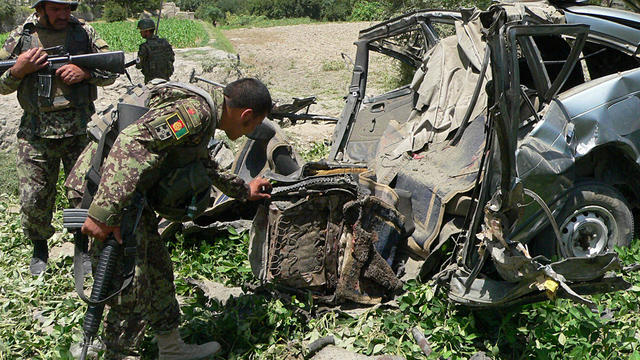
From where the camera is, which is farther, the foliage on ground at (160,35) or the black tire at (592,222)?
the foliage on ground at (160,35)

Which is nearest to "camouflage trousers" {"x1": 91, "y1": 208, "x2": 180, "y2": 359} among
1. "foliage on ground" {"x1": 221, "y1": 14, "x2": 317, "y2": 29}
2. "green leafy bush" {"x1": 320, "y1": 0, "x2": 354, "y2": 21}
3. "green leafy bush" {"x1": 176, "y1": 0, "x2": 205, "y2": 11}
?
"foliage on ground" {"x1": 221, "y1": 14, "x2": 317, "y2": 29}

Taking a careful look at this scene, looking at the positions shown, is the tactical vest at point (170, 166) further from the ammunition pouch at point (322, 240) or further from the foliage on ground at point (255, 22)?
the foliage on ground at point (255, 22)

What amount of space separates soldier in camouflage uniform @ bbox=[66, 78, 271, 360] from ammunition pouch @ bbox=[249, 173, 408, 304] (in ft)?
0.79

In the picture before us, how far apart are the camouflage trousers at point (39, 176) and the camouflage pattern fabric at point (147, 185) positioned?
163 cm

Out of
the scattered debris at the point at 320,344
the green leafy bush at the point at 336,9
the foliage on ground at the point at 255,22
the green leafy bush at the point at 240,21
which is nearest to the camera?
the scattered debris at the point at 320,344

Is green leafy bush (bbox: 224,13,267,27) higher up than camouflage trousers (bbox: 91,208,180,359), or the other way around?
camouflage trousers (bbox: 91,208,180,359)

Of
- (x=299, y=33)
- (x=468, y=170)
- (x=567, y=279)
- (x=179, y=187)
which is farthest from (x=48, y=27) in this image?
(x=299, y=33)

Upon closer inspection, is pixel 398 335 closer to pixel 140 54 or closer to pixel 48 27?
pixel 48 27

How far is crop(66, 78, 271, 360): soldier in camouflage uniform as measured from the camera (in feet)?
9.35

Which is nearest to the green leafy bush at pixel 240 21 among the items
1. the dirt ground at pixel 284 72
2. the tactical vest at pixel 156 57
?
the dirt ground at pixel 284 72

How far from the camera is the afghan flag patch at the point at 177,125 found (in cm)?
286

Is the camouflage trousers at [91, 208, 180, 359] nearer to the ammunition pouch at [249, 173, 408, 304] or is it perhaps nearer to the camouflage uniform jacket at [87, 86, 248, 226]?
the camouflage uniform jacket at [87, 86, 248, 226]

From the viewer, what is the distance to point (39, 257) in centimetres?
486

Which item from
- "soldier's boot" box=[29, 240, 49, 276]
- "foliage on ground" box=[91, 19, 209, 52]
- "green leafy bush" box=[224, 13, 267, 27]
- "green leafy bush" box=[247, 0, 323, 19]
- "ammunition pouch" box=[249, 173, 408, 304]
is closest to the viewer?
"ammunition pouch" box=[249, 173, 408, 304]
